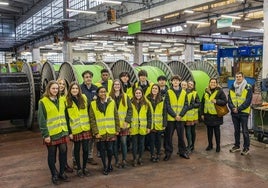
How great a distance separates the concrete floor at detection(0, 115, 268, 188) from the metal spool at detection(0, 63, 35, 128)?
1.68m

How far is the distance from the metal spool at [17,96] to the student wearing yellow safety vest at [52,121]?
395cm

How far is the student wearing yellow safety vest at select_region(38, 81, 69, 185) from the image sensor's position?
13.7 ft

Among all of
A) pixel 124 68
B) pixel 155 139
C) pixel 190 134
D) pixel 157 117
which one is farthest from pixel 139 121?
pixel 124 68

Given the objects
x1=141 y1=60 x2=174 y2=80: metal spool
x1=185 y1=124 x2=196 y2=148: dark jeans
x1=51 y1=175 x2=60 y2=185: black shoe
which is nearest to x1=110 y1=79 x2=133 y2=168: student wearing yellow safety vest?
x1=51 y1=175 x2=60 y2=185: black shoe

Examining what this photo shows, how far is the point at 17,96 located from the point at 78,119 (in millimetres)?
4173

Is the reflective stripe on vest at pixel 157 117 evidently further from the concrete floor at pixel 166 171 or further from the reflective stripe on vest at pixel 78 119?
the reflective stripe on vest at pixel 78 119

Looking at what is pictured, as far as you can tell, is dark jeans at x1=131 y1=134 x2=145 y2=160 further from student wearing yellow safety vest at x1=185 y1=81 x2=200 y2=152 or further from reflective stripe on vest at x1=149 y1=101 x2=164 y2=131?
student wearing yellow safety vest at x1=185 y1=81 x2=200 y2=152

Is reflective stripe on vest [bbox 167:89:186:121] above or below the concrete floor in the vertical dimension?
above

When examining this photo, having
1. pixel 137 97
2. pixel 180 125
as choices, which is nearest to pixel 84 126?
pixel 137 97

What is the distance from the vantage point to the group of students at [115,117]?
430cm

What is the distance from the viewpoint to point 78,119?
451 centimetres

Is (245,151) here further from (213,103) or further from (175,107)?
(175,107)

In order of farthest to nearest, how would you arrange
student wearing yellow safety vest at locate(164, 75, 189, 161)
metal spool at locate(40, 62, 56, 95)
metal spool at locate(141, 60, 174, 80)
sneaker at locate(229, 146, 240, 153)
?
metal spool at locate(40, 62, 56, 95) < metal spool at locate(141, 60, 174, 80) < sneaker at locate(229, 146, 240, 153) < student wearing yellow safety vest at locate(164, 75, 189, 161)

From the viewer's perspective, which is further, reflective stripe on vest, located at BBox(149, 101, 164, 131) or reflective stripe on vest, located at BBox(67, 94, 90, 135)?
reflective stripe on vest, located at BBox(149, 101, 164, 131)
